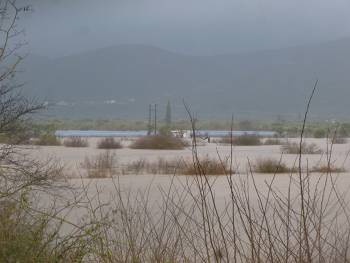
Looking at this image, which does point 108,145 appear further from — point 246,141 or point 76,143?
point 246,141

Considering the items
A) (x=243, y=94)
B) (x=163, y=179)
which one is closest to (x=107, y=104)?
(x=243, y=94)

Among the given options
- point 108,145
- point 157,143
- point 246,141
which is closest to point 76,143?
point 108,145

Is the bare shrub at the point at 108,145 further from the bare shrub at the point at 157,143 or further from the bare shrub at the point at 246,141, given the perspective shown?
the bare shrub at the point at 246,141

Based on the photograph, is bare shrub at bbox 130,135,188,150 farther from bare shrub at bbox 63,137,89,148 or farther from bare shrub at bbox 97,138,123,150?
bare shrub at bbox 63,137,89,148

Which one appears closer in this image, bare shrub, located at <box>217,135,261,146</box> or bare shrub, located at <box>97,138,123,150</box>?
bare shrub, located at <box>97,138,123,150</box>

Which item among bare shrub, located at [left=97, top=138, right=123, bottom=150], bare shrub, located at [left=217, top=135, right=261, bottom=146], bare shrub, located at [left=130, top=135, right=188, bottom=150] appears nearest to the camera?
bare shrub, located at [left=130, top=135, right=188, bottom=150]

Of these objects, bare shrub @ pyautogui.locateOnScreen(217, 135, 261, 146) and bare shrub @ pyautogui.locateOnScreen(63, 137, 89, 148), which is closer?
bare shrub @ pyautogui.locateOnScreen(63, 137, 89, 148)

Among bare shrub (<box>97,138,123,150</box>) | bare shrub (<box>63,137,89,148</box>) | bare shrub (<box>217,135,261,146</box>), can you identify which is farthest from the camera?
bare shrub (<box>217,135,261,146</box>)

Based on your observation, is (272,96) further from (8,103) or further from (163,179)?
(8,103)

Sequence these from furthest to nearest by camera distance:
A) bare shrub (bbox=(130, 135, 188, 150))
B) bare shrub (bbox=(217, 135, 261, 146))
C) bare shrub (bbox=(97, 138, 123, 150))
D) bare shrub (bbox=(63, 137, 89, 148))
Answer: bare shrub (bbox=(217, 135, 261, 146))
bare shrub (bbox=(63, 137, 89, 148))
bare shrub (bbox=(97, 138, 123, 150))
bare shrub (bbox=(130, 135, 188, 150))

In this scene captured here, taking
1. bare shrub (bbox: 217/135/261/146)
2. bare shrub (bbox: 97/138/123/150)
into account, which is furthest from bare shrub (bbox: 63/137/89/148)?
bare shrub (bbox: 217/135/261/146)

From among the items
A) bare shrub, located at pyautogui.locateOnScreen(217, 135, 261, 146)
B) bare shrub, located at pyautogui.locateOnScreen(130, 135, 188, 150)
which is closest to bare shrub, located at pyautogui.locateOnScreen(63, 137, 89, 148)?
bare shrub, located at pyautogui.locateOnScreen(130, 135, 188, 150)

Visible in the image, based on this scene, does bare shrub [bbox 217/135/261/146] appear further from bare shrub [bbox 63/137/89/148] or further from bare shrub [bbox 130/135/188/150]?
bare shrub [bbox 63/137/89/148]

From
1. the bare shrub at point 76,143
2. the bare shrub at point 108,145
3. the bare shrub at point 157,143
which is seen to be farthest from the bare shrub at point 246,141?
the bare shrub at point 76,143
